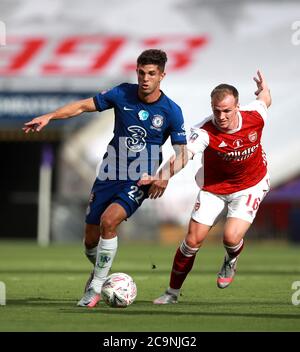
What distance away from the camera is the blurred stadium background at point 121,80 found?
107 ft

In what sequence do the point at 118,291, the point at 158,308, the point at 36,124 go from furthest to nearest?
the point at 158,308 < the point at 118,291 < the point at 36,124

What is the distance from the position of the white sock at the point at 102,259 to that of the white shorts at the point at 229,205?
4.05ft

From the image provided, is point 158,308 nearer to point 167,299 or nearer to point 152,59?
point 167,299

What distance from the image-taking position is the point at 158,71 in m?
11.2

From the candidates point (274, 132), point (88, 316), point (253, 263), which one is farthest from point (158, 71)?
point (274, 132)

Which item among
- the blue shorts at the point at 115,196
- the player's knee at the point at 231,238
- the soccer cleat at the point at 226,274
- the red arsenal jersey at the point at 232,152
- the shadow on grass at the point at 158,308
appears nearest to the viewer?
the shadow on grass at the point at 158,308

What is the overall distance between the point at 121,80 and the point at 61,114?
21477mm

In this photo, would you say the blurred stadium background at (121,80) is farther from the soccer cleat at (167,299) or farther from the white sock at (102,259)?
the white sock at (102,259)

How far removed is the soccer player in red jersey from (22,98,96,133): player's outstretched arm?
3.88ft

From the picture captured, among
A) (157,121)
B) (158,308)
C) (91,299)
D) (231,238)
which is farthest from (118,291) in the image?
(157,121)

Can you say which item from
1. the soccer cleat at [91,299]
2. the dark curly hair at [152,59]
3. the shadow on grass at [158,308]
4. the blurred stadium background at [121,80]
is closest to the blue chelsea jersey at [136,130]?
the dark curly hair at [152,59]

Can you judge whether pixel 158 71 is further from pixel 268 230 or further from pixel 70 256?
pixel 268 230

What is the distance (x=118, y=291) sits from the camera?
11.1 meters

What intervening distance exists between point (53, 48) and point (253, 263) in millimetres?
22174
